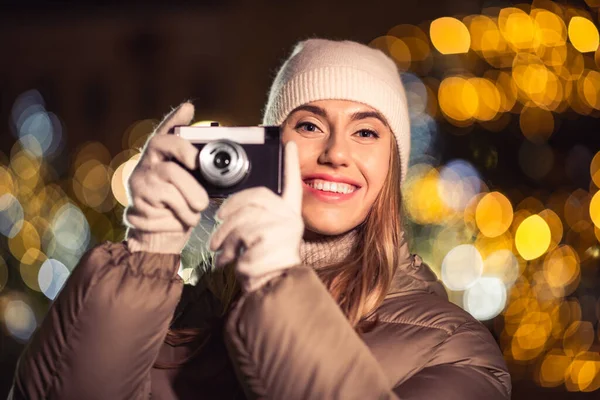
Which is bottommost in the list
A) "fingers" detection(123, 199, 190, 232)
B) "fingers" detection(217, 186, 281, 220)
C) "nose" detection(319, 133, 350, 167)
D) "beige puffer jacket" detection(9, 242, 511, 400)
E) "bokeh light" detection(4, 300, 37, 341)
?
"bokeh light" detection(4, 300, 37, 341)

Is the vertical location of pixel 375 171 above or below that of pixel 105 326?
above

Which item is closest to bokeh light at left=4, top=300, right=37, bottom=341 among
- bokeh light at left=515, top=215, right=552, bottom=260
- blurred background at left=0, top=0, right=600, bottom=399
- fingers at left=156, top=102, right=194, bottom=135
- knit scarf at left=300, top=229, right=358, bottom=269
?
blurred background at left=0, top=0, right=600, bottom=399

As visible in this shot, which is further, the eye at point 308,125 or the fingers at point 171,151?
the eye at point 308,125

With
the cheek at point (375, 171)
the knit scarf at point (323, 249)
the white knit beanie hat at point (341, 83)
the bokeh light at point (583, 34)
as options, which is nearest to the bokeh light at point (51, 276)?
the bokeh light at point (583, 34)

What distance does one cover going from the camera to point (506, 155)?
10703mm

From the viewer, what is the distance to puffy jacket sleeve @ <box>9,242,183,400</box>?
1617 mm

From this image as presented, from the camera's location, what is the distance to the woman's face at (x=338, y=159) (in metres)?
1.99

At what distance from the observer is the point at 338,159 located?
198 cm

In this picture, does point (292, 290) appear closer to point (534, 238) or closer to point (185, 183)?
point (185, 183)

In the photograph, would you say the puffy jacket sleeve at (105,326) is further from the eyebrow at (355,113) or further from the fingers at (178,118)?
the eyebrow at (355,113)

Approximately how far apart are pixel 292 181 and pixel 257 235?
0.17 metres

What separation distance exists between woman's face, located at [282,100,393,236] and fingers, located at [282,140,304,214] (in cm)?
39

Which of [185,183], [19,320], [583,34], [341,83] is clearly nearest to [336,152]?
[341,83]

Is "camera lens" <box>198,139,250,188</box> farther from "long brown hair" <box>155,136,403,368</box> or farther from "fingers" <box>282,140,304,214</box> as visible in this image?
"long brown hair" <box>155,136,403,368</box>
